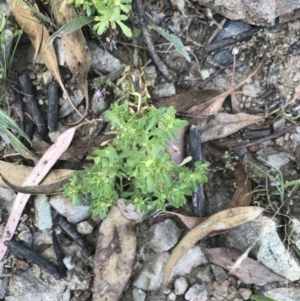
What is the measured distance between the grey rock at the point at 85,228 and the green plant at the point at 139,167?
31cm

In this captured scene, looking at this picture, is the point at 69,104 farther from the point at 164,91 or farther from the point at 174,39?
the point at 174,39

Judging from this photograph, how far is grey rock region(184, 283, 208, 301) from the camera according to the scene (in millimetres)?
2617

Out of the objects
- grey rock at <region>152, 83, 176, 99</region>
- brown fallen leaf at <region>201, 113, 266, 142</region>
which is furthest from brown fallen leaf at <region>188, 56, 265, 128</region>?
grey rock at <region>152, 83, 176, 99</region>

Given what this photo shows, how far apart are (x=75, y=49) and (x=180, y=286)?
135cm

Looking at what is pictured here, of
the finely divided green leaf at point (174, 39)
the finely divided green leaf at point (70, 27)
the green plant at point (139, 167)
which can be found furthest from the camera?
the finely divided green leaf at point (174, 39)

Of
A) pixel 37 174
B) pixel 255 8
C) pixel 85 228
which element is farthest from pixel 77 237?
pixel 255 8

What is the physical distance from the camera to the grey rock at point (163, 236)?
2646 mm

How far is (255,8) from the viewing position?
8.54 ft

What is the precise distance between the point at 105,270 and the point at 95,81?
1.00 metres

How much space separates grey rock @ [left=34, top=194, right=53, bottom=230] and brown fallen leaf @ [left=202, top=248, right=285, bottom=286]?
0.85 metres

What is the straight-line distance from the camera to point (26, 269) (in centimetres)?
273

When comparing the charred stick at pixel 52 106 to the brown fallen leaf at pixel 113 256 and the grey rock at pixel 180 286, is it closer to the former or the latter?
the brown fallen leaf at pixel 113 256

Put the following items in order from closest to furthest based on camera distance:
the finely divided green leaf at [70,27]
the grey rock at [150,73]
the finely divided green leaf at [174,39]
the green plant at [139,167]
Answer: the green plant at [139,167]
the finely divided green leaf at [70,27]
the finely divided green leaf at [174,39]
the grey rock at [150,73]

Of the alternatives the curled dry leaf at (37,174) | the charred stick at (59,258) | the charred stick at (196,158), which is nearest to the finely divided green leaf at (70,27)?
the curled dry leaf at (37,174)
